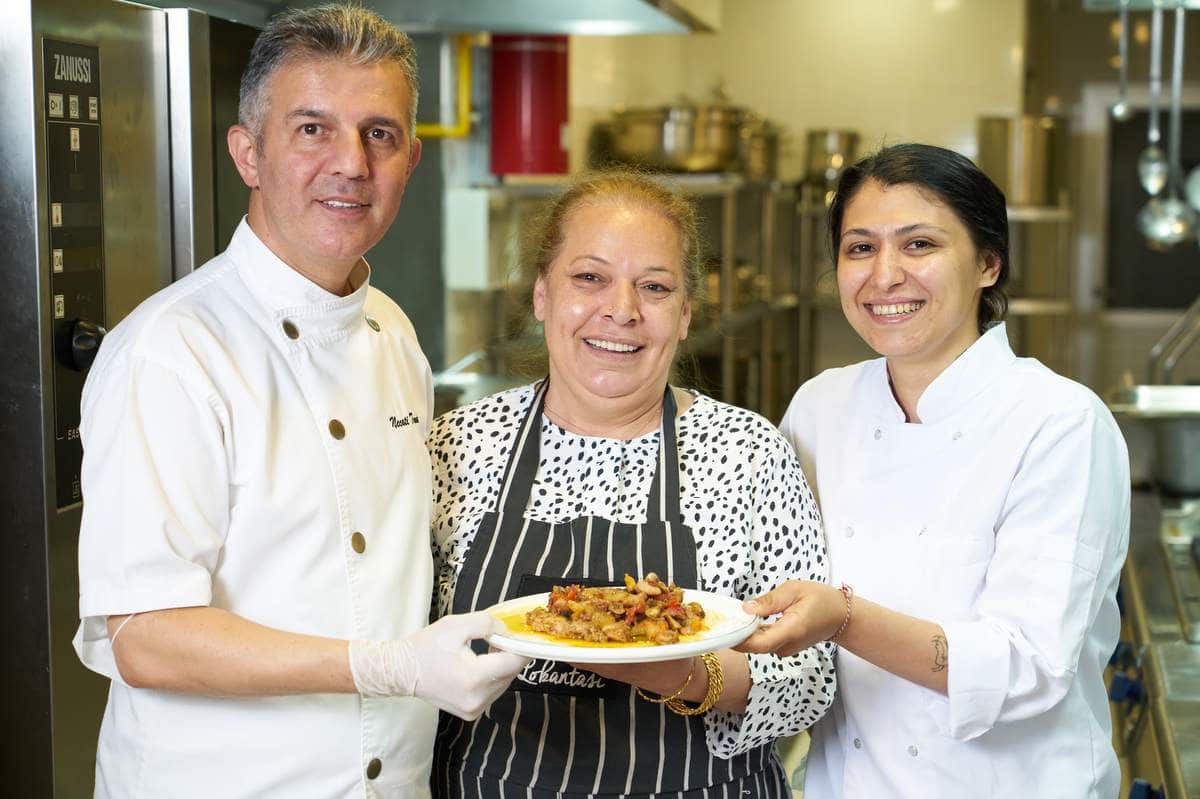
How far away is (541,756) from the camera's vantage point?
5.26 feet

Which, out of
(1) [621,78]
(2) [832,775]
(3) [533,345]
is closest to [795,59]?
(1) [621,78]

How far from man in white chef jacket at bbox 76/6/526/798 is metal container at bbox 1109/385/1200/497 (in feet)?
8.06

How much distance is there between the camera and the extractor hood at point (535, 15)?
311cm

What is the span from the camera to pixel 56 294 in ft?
5.27

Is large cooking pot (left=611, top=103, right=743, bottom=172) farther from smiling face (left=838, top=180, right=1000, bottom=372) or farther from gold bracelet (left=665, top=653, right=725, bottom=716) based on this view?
gold bracelet (left=665, top=653, right=725, bottom=716)

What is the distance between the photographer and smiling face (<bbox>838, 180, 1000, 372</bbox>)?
164 cm

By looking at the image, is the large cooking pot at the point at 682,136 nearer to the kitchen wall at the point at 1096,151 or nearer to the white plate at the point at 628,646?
the white plate at the point at 628,646

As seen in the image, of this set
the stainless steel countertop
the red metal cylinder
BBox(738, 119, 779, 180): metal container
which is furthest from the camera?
BBox(738, 119, 779, 180): metal container

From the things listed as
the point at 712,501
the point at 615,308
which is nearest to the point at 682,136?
the point at 615,308

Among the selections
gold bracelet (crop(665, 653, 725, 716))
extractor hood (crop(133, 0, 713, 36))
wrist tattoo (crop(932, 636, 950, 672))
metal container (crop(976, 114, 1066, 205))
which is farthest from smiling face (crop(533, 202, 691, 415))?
metal container (crop(976, 114, 1066, 205))

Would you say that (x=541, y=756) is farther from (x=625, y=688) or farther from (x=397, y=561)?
(x=397, y=561)

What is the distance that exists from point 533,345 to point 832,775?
0.78m

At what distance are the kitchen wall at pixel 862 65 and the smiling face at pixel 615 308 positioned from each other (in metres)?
4.70

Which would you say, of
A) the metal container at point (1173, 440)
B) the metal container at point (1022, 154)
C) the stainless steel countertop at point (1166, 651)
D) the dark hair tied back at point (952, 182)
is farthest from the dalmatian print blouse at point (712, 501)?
the metal container at point (1022, 154)
